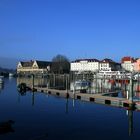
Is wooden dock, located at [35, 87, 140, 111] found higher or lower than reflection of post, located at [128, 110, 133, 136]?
higher

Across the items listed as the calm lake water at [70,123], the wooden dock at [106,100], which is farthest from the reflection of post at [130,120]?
the wooden dock at [106,100]

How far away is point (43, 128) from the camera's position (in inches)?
1067

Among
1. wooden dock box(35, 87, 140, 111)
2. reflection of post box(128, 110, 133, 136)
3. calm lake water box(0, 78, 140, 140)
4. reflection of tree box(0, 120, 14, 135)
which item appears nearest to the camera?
reflection of tree box(0, 120, 14, 135)

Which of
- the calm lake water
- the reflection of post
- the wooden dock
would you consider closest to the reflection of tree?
the calm lake water

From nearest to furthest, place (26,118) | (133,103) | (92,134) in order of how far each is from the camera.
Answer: (92,134)
(26,118)
(133,103)

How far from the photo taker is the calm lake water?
24634 millimetres

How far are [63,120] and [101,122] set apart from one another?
3.32 meters

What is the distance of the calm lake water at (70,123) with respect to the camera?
24.6 metres

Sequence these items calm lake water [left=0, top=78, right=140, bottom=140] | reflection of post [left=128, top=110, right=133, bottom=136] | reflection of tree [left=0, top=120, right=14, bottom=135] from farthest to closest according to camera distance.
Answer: reflection of post [left=128, top=110, right=133, bottom=136] < calm lake water [left=0, top=78, right=140, bottom=140] < reflection of tree [left=0, top=120, right=14, bottom=135]

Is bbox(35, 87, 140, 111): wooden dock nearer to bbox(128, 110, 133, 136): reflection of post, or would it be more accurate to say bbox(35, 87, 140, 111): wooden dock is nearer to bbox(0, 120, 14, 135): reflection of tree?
bbox(128, 110, 133, 136): reflection of post

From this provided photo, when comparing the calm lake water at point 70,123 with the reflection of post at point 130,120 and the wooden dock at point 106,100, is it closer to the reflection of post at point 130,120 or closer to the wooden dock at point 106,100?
the reflection of post at point 130,120

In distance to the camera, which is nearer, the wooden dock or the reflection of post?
the reflection of post

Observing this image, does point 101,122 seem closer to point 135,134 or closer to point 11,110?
point 135,134

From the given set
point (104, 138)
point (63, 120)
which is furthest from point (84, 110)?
point (104, 138)
